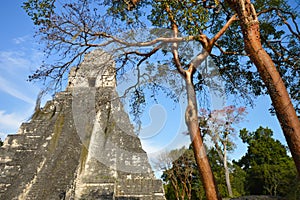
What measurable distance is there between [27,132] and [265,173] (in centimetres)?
1467

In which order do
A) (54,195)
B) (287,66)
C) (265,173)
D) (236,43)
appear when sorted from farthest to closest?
(265,173) → (54,195) → (236,43) → (287,66)

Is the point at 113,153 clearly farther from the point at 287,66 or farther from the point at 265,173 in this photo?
the point at 265,173

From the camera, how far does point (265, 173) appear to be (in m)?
16.7

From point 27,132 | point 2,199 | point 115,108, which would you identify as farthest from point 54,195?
point 115,108

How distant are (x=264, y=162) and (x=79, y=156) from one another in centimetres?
1710

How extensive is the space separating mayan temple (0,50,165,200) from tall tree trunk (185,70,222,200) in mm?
1662

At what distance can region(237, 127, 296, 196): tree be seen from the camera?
16.2 metres

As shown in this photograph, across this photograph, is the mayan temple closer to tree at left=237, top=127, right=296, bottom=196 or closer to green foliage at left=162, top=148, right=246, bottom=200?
green foliage at left=162, top=148, right=246, bottom=200

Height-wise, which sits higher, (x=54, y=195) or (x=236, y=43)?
(x=236, y=43)

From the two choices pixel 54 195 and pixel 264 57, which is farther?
pixel 54 195

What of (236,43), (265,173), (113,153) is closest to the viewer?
(236,43)

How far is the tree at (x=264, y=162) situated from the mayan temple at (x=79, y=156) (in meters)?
10.7

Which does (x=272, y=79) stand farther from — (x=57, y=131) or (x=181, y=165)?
(x=181, y=165)

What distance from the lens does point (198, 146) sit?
3.85 m
